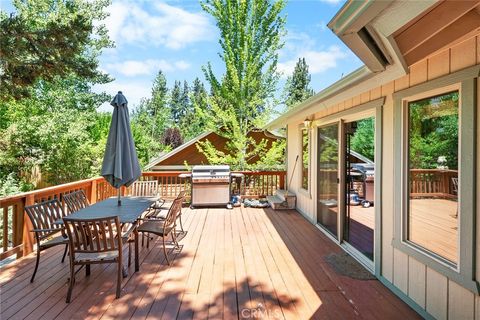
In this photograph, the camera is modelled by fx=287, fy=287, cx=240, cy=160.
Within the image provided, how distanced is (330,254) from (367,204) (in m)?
3.20

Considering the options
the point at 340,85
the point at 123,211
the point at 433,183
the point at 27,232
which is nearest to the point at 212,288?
the point at 123,211

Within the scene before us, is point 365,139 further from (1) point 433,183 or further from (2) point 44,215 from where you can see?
(2) point 44,215

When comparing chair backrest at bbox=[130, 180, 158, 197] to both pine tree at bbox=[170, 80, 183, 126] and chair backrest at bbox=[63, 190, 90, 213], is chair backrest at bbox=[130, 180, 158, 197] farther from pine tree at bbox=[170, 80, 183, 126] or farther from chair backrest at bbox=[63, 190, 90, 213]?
pine tree at bbox=[170, 80, 183, 126]

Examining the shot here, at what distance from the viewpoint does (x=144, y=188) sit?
253 inches

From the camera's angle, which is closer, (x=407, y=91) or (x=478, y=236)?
Result: (x=478, y=236)

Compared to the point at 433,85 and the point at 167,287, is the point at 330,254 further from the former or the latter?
the point at 433,85

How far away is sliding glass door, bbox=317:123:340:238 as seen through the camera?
15.7 ft

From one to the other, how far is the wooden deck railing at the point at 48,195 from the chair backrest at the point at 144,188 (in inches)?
30.5

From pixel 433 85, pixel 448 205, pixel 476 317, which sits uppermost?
pixel 433 85

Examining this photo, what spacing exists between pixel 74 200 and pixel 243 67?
29.5ft

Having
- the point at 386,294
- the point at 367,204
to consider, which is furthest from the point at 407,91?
the point at 367,204

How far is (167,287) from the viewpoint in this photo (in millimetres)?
3094

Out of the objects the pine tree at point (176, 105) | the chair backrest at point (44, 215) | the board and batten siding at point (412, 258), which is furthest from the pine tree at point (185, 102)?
the board and batten siding at point (412, 258)

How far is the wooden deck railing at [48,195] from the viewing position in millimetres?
3775
